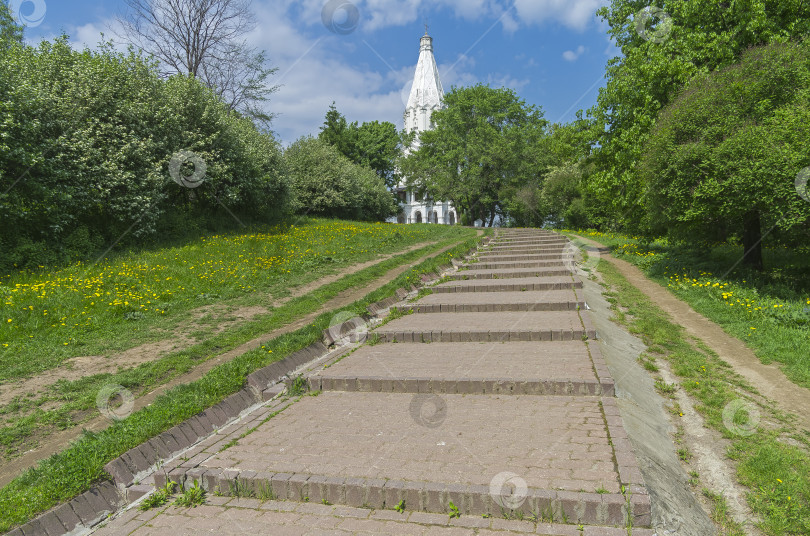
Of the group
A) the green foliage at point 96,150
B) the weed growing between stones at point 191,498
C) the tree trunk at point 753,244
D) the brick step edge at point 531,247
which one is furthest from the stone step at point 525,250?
the weed growing between stones at point 191,498

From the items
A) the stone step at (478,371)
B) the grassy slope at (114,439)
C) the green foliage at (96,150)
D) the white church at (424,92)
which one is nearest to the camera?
the grassy slope at (114,439)

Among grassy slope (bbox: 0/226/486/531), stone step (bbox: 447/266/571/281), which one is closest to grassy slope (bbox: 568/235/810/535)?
stone step (bbox: 447/266/571/281)

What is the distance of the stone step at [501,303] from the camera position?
356 inches

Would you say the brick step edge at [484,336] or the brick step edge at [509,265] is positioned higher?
the brick step edge at [509,265]

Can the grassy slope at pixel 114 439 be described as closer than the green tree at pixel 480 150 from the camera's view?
Yes

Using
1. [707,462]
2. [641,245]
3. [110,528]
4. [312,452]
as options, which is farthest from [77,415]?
[641,245]

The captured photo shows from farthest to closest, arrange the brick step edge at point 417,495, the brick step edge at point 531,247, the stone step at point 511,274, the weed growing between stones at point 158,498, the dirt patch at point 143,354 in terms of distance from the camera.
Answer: the brick step edge at point 531,247, the stone step at point 511,274, the dirt patch at point 143,354, the weed growing between stones at point 158,498, the brick step edge at point 417,495

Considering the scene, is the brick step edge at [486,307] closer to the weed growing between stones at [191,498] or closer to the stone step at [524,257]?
the weed growing between stones at [191,498]

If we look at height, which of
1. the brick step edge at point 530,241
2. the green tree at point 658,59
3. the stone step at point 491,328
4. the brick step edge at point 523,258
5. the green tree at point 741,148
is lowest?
the stone step at point 491,328

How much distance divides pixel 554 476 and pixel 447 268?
11712mm

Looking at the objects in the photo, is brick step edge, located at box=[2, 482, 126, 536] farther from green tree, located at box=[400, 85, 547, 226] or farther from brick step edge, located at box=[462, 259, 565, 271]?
green tree, located at box=[400, 85, 547, 226]

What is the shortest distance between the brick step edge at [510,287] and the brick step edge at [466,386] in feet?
19.6

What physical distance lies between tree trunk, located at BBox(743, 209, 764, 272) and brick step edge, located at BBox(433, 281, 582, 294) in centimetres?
626

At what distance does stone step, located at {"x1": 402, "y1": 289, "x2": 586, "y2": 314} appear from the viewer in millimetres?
9046
